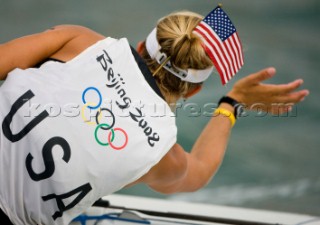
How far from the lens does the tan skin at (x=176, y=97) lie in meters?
1.09

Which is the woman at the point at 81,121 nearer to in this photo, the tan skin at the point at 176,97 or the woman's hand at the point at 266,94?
the tan skin at the point at 176,97

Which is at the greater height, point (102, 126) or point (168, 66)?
point (168, 66)

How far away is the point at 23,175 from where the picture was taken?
1008 millimetres

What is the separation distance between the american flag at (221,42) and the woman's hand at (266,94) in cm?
8

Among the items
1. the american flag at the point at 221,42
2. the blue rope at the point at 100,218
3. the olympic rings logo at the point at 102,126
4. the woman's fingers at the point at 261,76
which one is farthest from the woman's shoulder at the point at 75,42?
the blue rope at the point at 100,218

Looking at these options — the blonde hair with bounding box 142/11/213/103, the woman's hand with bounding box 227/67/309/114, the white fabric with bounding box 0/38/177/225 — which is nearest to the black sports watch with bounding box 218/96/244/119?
→ the woman's hand with bounding box 227/67/309/114

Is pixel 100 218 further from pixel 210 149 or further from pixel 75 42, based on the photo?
pixel 75 42

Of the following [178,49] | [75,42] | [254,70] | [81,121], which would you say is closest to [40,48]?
[75,42]

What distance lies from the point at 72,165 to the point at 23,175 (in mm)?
108

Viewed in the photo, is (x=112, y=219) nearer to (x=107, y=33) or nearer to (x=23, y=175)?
(x=23, y=175)

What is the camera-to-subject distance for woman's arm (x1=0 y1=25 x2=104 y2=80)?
108cm

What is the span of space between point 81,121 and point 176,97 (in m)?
0.30

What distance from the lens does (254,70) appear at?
115 inches

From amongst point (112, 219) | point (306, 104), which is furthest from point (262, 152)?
point (112, 219)
